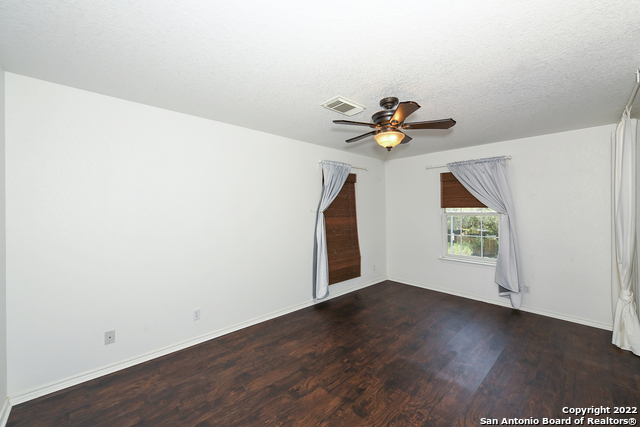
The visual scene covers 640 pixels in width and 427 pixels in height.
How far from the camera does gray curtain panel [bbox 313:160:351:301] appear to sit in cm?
412

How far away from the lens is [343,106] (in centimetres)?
263

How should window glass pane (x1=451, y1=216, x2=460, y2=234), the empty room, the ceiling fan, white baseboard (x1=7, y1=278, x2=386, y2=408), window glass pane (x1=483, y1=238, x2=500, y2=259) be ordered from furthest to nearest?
1. window glass pane (x1=451, y1=216, x2=460, y2=234)
2. window glass pane (x1=483, y1=238, x2=500, y2=259)
3. the ceiling fan
4. white baseboard (x1=7, y1=278, x2=386, y2=408)
5. the empty room

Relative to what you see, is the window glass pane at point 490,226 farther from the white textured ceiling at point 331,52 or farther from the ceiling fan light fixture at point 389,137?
the ceiling fan light fixture at point 389,137

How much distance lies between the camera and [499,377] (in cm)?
234

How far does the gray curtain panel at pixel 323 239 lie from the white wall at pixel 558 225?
1979 millimetres

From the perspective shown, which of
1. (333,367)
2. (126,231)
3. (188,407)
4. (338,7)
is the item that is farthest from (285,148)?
(188,407)

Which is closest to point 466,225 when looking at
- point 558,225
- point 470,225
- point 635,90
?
point 470,225

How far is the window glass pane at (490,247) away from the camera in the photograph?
4254mm

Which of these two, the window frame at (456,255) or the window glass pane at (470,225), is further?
the window glass pane at (470,225)

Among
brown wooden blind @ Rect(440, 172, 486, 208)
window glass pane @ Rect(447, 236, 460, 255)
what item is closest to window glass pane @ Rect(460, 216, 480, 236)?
window glass pane @ Rect(447, 236, 460, 255)

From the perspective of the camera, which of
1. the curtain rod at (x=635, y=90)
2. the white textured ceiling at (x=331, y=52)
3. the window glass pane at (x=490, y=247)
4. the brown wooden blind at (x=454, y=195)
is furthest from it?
the brown wooden blind at (x=454, y=195)

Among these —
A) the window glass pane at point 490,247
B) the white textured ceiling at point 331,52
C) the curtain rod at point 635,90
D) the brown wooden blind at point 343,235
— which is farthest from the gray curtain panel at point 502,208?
the brown wooden blind at point 343,235

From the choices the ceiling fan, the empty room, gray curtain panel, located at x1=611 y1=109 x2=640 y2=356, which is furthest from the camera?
gray curtain panel, located at x1=611 y1=109 x2=640 y2=356

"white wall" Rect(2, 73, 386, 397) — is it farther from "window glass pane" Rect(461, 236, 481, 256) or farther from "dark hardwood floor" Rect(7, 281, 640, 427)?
"window glass pane" Rect(461, 236, 481, 256)
